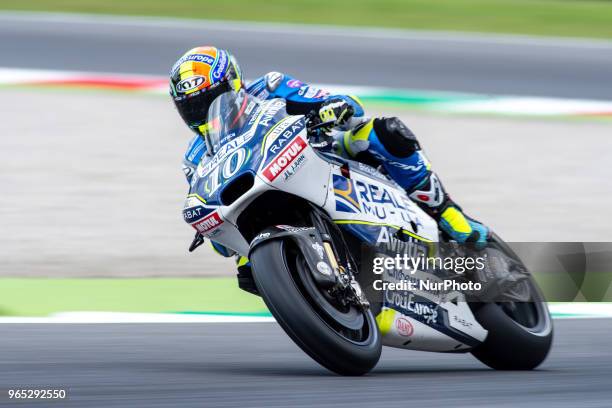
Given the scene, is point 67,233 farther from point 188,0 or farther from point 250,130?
point 188,0

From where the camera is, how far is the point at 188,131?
1145cm

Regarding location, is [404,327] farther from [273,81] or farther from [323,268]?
[273,81]

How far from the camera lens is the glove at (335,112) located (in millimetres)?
4602

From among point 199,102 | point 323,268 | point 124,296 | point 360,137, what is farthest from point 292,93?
point 124,296

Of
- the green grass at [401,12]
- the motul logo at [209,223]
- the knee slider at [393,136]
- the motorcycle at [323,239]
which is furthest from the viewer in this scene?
the green grass at [401,12]

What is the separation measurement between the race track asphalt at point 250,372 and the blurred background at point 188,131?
0.85 meters

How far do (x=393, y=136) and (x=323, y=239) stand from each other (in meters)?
0.86

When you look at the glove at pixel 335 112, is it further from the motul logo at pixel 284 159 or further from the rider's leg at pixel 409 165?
the rider's leg at pixel 409 165

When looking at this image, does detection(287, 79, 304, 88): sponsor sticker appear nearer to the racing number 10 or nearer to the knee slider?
the knee slider

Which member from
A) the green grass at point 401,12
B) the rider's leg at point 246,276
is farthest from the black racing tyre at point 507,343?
the green grass at point 401,12

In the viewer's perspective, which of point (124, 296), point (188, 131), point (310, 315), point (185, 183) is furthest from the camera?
point (188, 131)

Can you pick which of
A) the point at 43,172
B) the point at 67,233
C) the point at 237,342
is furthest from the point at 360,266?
the point at 43,172

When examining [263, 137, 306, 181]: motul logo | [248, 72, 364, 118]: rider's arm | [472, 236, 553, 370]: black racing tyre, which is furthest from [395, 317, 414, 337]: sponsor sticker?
[248, 72, 364, 118]: rider's arm

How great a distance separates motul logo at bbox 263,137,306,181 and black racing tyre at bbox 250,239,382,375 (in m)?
0.27
